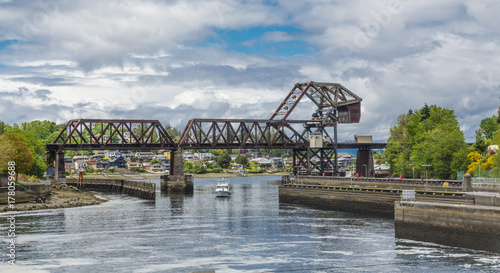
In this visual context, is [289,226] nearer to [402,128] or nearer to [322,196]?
[322,196]

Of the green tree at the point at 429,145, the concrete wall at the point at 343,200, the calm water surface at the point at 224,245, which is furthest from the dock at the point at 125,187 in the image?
the green tree at the point at 429,145

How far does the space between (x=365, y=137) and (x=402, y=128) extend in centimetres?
1139

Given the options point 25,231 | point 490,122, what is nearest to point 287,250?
point 25,231

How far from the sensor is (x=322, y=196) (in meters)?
99.1

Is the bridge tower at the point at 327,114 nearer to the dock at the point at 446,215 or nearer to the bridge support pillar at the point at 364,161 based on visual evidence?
the bridge support pillar at the point at 364,161

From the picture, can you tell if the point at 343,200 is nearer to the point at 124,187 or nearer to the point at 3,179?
the point at 3,179

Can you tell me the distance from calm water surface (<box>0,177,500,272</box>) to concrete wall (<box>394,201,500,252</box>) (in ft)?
2.80

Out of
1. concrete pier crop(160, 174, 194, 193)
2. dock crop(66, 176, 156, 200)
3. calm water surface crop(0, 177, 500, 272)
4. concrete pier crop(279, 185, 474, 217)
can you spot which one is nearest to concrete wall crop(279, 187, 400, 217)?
concrete pier crop(279, 185, 474, 217)

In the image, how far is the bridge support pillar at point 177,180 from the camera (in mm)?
144375

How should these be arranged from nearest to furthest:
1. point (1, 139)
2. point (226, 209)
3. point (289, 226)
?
point (289, 226) < point (226, 209) < point (1, 139)

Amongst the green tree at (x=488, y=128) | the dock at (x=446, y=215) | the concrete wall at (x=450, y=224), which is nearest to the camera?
the concrete wall at (x=450, y=224)

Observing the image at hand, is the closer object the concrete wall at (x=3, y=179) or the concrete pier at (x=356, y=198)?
the concrete pier at (x=356, y=198)

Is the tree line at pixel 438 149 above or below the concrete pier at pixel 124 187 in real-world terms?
above

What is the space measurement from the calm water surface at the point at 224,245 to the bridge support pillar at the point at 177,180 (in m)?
59.0
